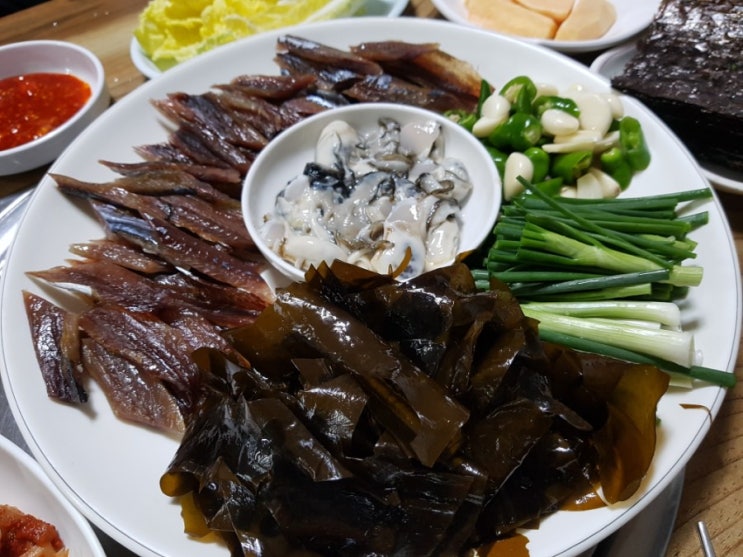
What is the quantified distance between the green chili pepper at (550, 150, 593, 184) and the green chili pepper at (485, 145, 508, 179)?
0.19m

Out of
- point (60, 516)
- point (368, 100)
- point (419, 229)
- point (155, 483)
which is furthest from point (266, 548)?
point (368, 100)

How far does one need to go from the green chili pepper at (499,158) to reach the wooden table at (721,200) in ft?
3.03

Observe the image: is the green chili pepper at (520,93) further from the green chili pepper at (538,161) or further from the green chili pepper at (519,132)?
Result: the green chili pepper at (538,161)

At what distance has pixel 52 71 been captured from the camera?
3.23 m

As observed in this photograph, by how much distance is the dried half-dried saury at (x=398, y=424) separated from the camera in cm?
142

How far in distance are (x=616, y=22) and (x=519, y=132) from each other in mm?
1369

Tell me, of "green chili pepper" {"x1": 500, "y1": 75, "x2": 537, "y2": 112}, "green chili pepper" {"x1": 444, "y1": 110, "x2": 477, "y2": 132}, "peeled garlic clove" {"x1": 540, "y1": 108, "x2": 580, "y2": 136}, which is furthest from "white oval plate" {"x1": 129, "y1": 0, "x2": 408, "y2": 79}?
"peeled garlic clove" {"x1": 540, "y1": 108, "x2": 580, "y2": 136}

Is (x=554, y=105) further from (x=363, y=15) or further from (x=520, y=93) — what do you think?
(x=363, y=15)

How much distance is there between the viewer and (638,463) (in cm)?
151

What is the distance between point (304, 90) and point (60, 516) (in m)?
1.92

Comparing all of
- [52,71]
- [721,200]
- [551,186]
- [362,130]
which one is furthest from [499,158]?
[52,71]

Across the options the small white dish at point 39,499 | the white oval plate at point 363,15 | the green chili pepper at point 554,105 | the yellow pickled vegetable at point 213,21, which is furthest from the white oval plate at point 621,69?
the small white dish at point 39,499

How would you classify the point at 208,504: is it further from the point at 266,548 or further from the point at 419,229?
the point at 419,229

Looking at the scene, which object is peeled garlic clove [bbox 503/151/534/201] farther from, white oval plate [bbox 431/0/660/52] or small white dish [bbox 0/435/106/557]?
small white dish [bbox 0/435/106/557]
